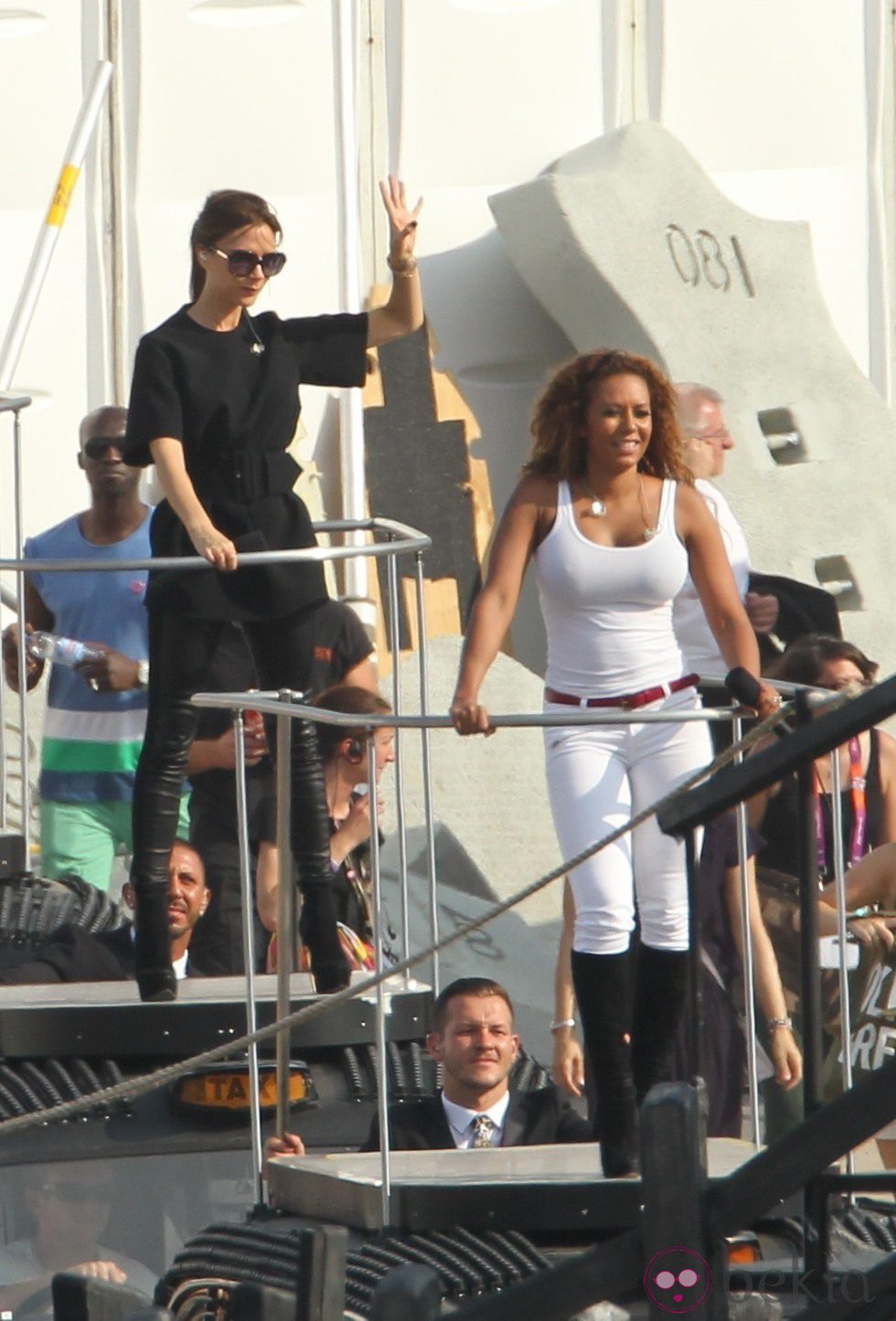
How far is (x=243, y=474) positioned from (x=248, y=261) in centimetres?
52

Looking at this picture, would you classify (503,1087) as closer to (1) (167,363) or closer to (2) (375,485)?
(1) (167,363)

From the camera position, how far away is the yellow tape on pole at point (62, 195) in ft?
31.8

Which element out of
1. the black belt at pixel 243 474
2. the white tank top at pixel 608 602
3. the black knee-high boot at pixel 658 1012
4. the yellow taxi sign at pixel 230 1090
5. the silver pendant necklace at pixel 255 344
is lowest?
the yellow taxi sign at pixel 230 1090

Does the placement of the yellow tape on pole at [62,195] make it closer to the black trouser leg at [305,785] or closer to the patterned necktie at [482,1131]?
A: the black trouser leg at [305,785]

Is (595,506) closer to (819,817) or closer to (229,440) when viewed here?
(229,440)

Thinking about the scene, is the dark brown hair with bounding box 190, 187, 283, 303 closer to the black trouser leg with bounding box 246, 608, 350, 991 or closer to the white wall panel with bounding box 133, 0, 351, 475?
the black trouser leg with bounding box 246, 608, 350, 991

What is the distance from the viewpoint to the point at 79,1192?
18.5 ft

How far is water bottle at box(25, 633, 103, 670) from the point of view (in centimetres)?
703

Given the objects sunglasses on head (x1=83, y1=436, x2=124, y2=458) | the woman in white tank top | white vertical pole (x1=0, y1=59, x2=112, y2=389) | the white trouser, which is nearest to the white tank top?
the woman in white tank top

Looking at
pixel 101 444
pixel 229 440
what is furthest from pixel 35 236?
pixel 229 440

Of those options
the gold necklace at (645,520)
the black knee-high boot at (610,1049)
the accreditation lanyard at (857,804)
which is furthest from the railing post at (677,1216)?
the accreditation lanyard at (857,804)

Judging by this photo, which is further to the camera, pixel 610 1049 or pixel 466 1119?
pixel 466 1119

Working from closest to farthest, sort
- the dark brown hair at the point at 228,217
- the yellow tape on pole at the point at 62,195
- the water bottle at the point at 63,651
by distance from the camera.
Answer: the dark brown hair at the point at 228,217 < the water bottle at the point at 63,651 < the yellow tape on pole at the point at 62,195

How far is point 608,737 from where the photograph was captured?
491cm
